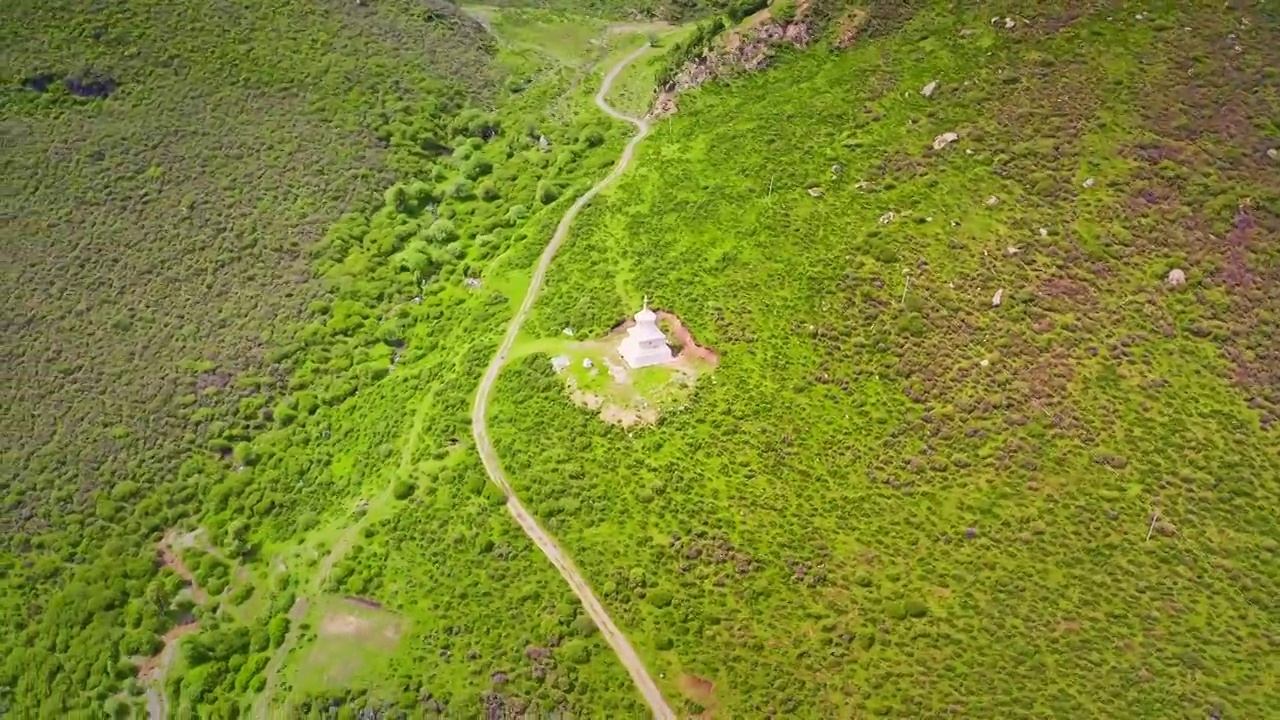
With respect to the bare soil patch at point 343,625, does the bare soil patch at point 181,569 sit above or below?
above

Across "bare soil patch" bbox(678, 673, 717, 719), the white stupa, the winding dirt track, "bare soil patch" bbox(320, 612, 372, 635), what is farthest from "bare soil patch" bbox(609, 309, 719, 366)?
"bare soil patch" bbox(320, 612, 372, 635)

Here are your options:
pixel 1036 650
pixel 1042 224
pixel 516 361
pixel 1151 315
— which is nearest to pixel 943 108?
pixel 1042 224

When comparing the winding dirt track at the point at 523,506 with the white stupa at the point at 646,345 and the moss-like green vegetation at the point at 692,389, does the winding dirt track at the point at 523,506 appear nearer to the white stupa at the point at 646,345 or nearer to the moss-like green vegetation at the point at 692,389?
the moss-like green vegetation at the point at 692,389

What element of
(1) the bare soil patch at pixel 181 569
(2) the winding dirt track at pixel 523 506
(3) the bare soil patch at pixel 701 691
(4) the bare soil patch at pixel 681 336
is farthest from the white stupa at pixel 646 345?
(1) the bare soil patch at pixel 181 569

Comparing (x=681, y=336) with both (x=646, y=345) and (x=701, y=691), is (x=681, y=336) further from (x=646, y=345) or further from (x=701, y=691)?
(x=701, y=691)

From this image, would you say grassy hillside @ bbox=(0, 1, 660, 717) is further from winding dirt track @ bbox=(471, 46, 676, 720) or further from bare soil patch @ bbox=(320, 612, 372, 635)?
winding dirt track @ bbox=(471, 46, 676, 720)
